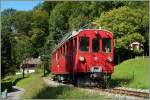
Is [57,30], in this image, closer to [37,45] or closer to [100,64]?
[37,45]

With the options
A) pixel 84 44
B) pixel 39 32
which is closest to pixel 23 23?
pixel 39 32

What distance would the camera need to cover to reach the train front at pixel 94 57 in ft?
80.7

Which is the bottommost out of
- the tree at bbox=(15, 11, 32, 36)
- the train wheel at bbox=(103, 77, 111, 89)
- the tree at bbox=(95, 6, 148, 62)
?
the train wheel at bbox=(103, 77, 111, 89)

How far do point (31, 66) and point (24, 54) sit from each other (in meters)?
42.5

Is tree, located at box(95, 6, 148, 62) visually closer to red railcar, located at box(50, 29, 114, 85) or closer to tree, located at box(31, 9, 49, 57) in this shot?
tree, located at box(31, 9, 49, 57)

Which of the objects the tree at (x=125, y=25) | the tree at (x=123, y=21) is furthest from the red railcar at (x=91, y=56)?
the tree at (x=123, y=21)

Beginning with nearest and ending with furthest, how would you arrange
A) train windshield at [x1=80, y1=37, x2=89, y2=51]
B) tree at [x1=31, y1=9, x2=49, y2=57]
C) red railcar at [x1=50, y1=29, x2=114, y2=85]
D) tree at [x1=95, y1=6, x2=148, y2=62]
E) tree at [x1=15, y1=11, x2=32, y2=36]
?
red railcar at [x1=50, y1=29, x2=114, y2=85] → train windshield at [x1=80, y1=37, x2=89, y2=51] → tree at [x1=95, y1=6, x2=148, y2=62] → tree at [x1=31, y1=9, x2=49, y2=57] → tree at [x1=15, y1=11, x2=32, y2=36]

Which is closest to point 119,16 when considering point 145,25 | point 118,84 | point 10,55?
point 145,25

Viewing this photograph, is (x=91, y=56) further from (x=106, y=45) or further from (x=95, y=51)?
(x=106, y=45)

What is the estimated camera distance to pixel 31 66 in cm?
11644

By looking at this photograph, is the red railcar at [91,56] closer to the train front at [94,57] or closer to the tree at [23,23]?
the train front at [94,57]

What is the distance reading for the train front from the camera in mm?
24609

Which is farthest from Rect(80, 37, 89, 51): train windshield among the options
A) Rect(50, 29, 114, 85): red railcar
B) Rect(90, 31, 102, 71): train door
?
Rect(90, 31, 102, 71): train door

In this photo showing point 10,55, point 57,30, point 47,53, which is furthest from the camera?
point 57,30
